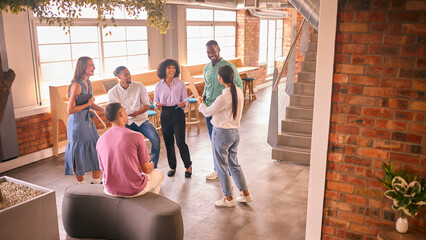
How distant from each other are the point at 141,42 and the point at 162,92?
3804mm

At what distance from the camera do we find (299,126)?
6.19 metres

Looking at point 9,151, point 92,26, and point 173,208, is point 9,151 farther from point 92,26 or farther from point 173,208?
point 173,208

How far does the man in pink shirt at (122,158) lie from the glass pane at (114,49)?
14.9 ft

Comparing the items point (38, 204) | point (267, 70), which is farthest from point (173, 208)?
point (267, 70)

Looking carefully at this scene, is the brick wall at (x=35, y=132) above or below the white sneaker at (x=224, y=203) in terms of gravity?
above

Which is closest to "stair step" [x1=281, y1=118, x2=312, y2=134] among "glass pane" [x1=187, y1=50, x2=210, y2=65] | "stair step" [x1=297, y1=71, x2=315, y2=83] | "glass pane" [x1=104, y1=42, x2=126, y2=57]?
"stair step" [x1=297, y1=71, x2=315, y2=83]

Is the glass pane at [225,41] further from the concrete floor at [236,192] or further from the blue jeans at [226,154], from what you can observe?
the blue jeans at [226,154]

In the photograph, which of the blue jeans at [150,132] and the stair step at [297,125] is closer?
the blue jeans at [150,132]

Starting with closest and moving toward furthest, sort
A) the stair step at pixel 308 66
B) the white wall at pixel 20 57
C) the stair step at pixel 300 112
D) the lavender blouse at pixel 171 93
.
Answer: the lavender blouse at pixel 171 93
the white wall at pixel 20 57
the stair step at pixel 300 112
the stair step at pixel 308 66

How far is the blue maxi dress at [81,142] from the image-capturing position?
4.66m

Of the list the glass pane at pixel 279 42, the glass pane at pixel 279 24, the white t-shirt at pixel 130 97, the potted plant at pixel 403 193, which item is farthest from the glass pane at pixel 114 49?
the glass pane at pixel 279 24

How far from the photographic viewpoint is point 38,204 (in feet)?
11.2

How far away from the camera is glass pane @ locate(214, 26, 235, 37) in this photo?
1133cm

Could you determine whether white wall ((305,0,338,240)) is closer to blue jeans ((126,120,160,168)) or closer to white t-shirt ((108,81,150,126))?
blue jeans ((126,120,160,168))
